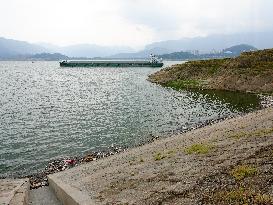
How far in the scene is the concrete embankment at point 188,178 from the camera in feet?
45.9

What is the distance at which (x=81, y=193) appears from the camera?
1780cm

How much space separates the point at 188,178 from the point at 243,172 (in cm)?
254

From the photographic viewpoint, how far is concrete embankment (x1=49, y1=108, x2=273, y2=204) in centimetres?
1399

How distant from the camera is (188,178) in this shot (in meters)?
16.3

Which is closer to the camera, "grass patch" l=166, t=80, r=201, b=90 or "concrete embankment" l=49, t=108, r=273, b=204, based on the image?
"concrete embankment" l=49, t=108, r=273, b=204

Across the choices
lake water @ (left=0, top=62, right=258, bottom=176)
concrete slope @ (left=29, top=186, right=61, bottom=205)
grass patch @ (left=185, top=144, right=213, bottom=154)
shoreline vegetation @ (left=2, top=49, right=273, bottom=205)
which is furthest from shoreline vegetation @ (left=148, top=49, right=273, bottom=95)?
concrete slope @ (left=29, top=186, right=61, bottom=205)

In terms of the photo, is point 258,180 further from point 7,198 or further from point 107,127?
point 107,127

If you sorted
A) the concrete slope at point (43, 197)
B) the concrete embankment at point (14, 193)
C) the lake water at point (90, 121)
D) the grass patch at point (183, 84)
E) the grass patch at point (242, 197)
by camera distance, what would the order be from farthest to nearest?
the grass patch at point (183, 84) → the lake water at point (90, 121) → the concrete slope at point (43, 197) → the concrete embankment at point (14, 193) → the grass patch at point (242, 197)

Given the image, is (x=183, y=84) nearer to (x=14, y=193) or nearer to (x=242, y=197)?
(x=14, y=193)

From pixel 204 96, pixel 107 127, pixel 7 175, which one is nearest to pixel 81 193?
pixel 7 175

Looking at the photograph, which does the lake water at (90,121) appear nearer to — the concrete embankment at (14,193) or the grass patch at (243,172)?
the concrete embankment at (14,193)

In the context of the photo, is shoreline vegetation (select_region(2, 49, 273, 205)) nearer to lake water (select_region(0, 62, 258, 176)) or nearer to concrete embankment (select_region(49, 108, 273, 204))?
concrete embankment (select_region(49, 108, 273, 204))

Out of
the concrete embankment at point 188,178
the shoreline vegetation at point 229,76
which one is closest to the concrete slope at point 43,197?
the concrete embankment at point 188,178

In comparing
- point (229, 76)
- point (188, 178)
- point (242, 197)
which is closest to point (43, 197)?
point (188, 178)
